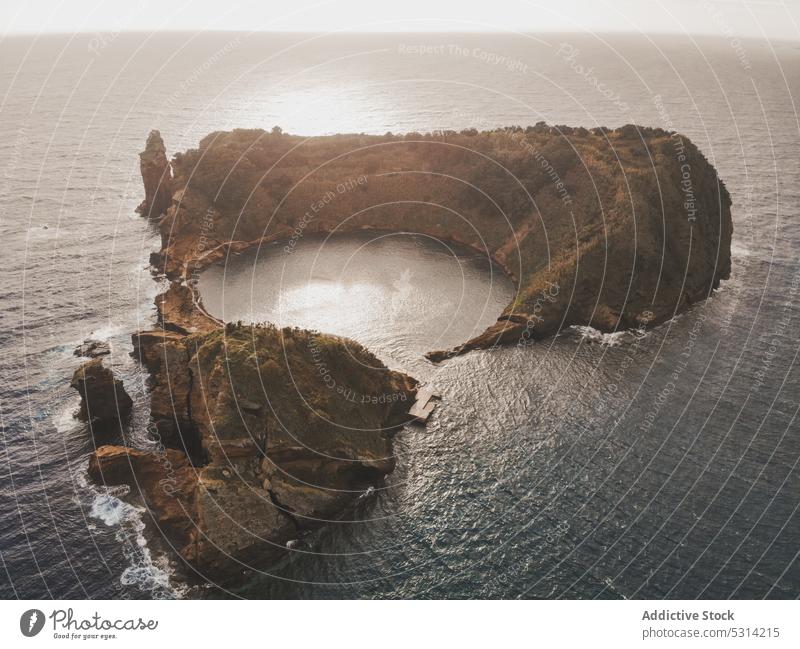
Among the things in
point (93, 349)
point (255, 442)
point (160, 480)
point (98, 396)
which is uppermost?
point (93, 349)

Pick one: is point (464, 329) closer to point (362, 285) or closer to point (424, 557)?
point (362, 285)

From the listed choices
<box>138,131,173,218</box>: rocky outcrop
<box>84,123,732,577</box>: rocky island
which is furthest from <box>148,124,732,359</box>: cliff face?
<box>138,131,173,218</box>: rocky outcrop

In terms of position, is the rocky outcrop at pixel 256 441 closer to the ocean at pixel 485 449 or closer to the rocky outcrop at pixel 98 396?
the ocean at pixel 485 449

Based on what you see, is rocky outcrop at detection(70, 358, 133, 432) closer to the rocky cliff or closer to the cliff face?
the rocky cliff

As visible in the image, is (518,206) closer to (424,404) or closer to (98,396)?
(424,404)

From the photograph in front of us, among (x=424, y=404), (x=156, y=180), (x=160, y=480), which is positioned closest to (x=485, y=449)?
(x=424, y=404)
